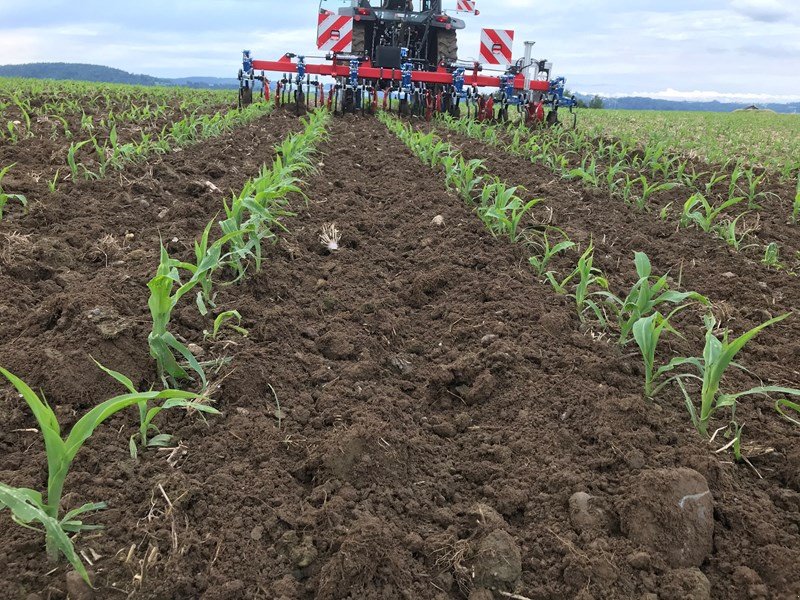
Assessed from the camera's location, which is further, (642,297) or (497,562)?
(642,297)

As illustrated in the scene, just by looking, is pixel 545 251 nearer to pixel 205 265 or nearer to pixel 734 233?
pixel 734 233

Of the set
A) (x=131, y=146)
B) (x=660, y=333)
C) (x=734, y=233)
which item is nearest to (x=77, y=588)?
(x=660, y=333)

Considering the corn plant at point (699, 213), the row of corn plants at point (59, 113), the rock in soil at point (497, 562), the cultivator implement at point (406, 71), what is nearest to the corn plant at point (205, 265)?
the rock in soil at point (497, 562)

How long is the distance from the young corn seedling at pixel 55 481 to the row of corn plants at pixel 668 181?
309cm

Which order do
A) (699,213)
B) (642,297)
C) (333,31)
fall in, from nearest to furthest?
(642,297) < (699,213) < (333,31)

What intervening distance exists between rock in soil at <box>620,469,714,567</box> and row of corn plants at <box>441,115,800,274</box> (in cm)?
221

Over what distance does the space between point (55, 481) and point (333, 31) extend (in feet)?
38.2

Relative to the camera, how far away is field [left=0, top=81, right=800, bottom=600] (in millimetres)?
1204

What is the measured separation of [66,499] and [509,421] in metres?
1.23

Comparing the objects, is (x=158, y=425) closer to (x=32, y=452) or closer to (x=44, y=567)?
(x=32, y=452)

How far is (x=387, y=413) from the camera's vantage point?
5.70 ft

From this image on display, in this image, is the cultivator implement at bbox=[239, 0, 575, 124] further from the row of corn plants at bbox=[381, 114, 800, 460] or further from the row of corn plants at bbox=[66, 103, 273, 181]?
the row of corn plants at bbox=[381, 114, 800, 460]

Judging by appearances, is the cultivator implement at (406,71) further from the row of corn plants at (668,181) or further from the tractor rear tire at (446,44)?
the row of corn plants at (668,181)

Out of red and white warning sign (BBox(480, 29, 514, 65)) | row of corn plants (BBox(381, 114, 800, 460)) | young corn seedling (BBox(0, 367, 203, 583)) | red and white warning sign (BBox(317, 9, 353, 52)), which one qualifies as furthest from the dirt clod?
red and white warning sign (BBox(480, 29, 514, 65))
